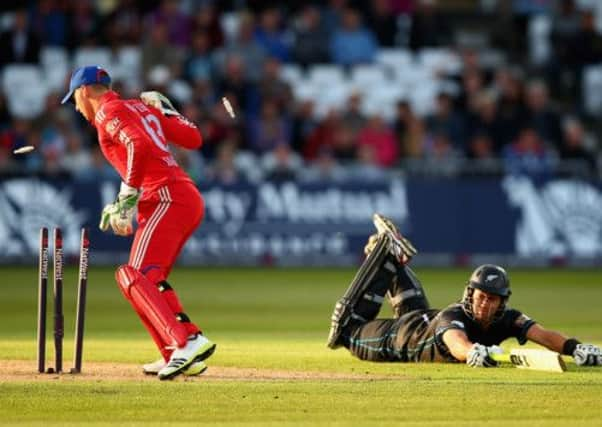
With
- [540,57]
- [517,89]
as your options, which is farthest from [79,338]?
[540,57]

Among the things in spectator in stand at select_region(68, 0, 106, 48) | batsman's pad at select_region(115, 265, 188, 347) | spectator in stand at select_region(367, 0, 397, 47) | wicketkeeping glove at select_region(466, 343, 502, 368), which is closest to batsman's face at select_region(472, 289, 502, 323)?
wicketkeeping glove at select_region(466, 343, 502, 368)

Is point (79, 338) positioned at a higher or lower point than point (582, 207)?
higher

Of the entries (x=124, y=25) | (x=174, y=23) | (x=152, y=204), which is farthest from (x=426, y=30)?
(x=152, y=204)

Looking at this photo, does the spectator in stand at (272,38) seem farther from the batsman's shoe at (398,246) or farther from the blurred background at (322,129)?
the batsman's shoe at (398,246)

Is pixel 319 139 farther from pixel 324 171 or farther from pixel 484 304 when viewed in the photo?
pixel 484 304

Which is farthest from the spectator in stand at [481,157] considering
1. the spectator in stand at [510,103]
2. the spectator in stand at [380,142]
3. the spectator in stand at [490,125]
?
the spectator in stand at [380,142]

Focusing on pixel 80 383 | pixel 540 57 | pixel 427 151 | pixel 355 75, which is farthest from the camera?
pixel 540 57

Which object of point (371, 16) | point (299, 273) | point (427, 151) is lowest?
point (299, 273)

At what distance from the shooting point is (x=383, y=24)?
2692 centimetres

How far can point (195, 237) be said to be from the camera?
22812 millimetres

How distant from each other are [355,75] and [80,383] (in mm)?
16627

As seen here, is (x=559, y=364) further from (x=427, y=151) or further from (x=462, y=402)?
(x=427, y=151)

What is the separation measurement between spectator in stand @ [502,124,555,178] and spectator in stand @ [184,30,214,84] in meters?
5.16

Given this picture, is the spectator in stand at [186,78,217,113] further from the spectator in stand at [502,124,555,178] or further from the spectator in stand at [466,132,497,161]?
the spectator in stand at [502,124,555,178]
